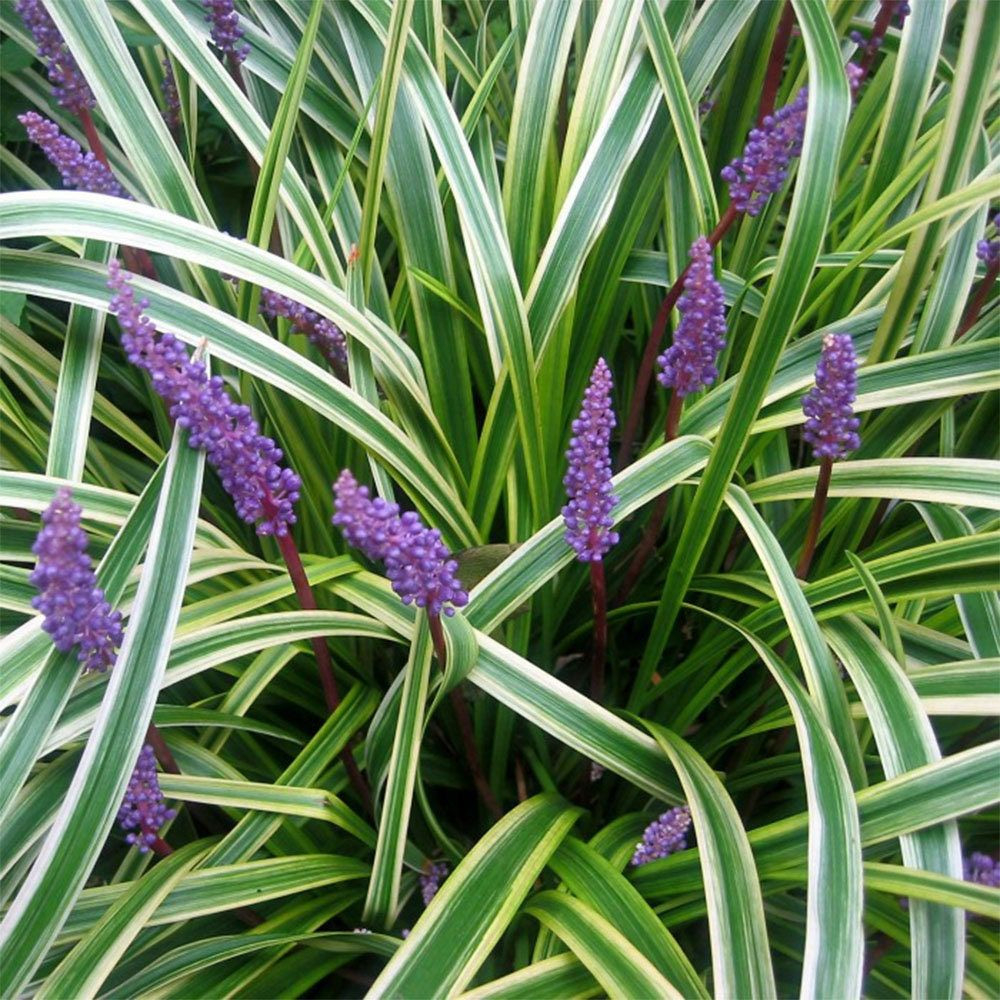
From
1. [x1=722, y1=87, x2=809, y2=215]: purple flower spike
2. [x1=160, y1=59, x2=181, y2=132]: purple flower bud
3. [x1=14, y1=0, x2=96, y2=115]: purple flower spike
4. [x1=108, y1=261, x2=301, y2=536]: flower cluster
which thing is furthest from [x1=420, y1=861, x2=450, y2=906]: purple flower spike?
[x1=160, y1=59, x2=181, y2=132]: purple flower bud

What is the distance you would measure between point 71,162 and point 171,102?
1.70ft

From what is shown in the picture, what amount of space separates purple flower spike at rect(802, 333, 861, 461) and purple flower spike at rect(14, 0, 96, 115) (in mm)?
1159

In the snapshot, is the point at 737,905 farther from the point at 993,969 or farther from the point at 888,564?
the point at 888,564

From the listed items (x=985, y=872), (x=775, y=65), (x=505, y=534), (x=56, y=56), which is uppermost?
(x=775, y=65)

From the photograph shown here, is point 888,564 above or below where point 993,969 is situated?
above

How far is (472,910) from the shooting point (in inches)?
40.9

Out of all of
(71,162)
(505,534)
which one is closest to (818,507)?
(505,534)

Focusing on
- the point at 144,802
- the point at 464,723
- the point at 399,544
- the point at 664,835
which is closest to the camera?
the point at 399,544

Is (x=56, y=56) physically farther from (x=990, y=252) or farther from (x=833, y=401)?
(x=990, y=252)

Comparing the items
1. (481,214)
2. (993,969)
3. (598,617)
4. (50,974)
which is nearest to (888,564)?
(598,617)

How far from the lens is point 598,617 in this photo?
4.05 feet

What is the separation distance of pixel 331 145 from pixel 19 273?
692 millimetres

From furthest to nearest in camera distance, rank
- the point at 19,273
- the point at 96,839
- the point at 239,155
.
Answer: the point at 239,155 < the point at 19,273 < the point at 96,839

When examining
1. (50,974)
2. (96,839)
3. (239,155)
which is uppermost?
(239,155)
